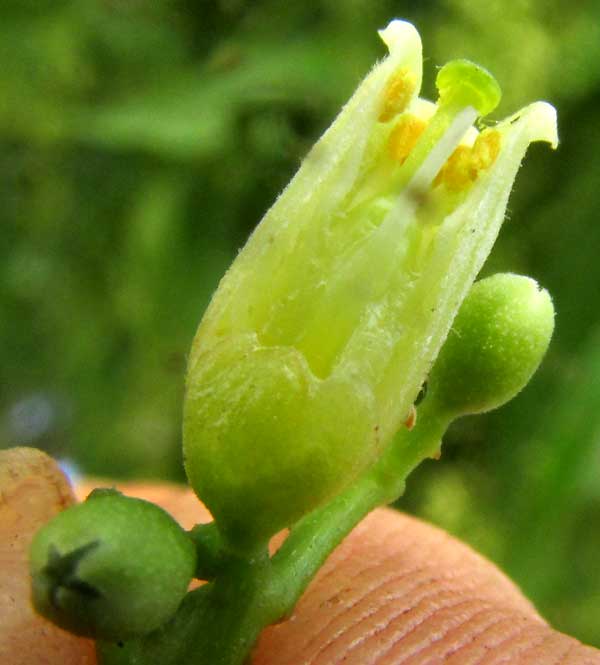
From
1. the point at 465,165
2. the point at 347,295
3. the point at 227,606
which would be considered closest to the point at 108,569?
the point at 227,606

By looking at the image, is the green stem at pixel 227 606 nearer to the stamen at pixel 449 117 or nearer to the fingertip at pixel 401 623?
the fingertip at pixel 401 623

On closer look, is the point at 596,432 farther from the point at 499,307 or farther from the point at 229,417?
the point at 229,417

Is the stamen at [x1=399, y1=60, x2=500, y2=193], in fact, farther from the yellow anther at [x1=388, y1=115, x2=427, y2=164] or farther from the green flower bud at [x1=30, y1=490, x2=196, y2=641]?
the green flower bud at [x1=30, y1=490, x2=196, y2=641]

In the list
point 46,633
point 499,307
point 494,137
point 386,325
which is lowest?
point 46,633

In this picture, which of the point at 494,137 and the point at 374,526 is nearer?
the point at 494,137

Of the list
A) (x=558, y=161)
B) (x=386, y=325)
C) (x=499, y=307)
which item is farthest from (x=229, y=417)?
Result: (x=558, y=161)

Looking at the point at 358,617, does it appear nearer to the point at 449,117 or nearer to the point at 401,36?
the point at 449,117

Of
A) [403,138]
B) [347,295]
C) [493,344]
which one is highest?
[403,138]
